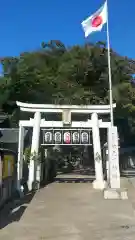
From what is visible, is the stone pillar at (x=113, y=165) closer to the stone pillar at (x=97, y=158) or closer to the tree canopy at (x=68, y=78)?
the stone pillar at (x=97, y=158)

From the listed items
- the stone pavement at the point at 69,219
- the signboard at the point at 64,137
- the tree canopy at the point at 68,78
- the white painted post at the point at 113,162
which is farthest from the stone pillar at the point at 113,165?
the tree canopy at the point at 68,78

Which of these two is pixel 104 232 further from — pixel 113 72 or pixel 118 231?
pixel 113 72

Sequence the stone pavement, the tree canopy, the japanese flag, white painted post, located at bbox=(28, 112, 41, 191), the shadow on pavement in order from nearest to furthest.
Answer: the stone pavement < the shadow on pavement < the japanese flag < white painted post, located at bbox=(28, 112, 41, 191) < the tree canopy

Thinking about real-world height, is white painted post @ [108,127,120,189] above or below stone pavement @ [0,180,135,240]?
above

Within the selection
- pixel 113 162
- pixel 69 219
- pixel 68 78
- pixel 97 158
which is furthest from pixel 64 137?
pixel 68 78

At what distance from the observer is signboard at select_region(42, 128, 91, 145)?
1791 cm

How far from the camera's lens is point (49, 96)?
2850cm

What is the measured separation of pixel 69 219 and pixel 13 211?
6.76 feet

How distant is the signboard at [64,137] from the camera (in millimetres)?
17906

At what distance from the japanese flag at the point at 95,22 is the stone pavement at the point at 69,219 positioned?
7.70 meters

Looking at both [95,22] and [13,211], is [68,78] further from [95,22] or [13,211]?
[13,211]

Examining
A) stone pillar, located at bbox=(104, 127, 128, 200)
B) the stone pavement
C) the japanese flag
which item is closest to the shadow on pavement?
the stone pavement

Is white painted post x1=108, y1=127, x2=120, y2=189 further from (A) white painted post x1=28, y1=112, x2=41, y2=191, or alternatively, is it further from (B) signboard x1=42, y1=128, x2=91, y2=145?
(A) white painted post x1=28, y1=112, x2=41, y2=191

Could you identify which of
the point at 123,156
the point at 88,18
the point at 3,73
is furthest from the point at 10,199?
the point at 123,156
